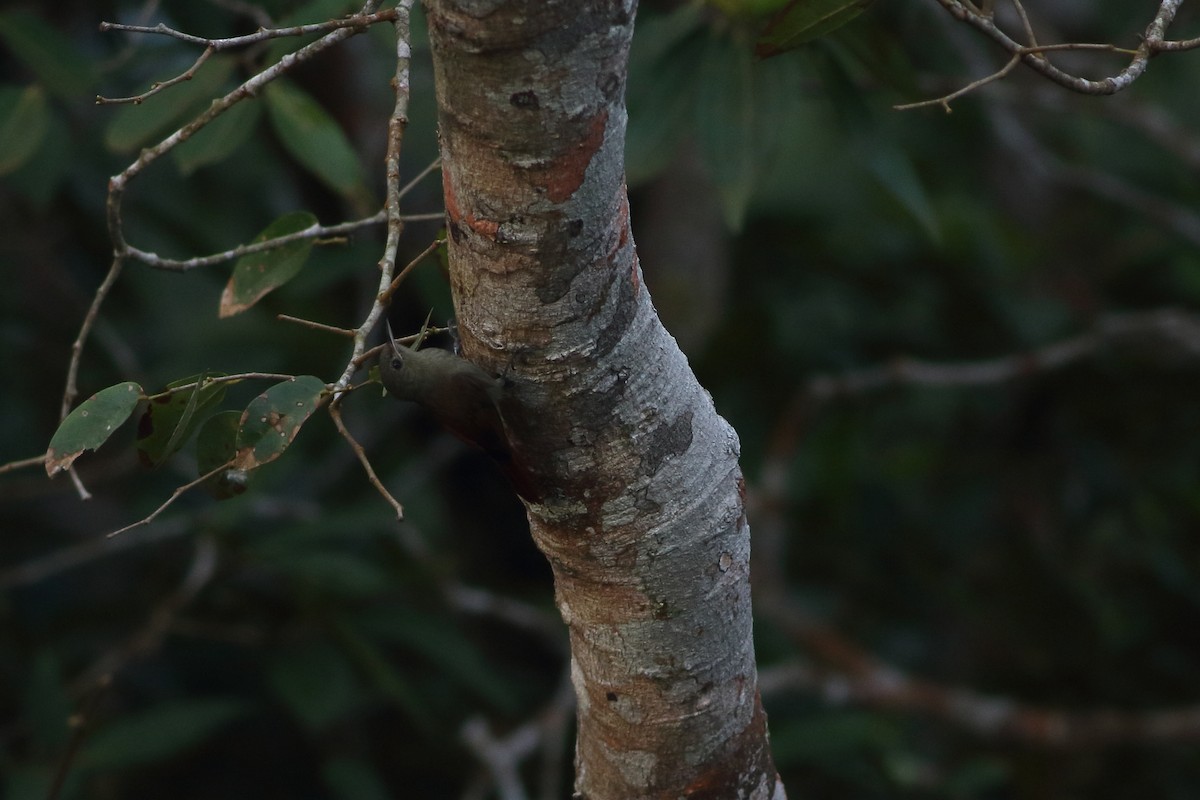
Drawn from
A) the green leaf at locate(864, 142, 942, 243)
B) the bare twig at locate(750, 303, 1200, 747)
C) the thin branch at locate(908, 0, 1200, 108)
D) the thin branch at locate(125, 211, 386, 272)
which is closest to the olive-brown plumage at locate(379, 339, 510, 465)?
the thin branch at locate(125, 211, 386, 272)

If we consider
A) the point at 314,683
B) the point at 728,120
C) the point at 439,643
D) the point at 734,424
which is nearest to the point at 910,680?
the point at 734,424

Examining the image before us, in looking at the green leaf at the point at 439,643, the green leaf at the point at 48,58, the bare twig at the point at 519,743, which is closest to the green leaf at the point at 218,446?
the green leaf at the point at 48,58

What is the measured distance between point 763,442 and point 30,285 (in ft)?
6.00

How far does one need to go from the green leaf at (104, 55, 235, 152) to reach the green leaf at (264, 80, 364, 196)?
0.24ft

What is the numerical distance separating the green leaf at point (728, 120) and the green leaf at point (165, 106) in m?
0.72

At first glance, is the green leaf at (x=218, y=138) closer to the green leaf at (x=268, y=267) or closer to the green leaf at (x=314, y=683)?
the green leaf at (x=268, y=267)

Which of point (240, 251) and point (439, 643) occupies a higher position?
point (240, 251)

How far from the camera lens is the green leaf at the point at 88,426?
97 centimetres

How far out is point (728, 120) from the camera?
5.95ft

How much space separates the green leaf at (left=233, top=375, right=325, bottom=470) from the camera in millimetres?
965

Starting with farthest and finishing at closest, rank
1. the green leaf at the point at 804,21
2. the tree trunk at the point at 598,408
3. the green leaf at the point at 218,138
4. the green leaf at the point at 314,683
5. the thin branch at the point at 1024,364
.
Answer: the thin branch at the point at 1024,364 < the green leaf at the point at 314,683 < the green leaf at the point at 218,138 < the green leaf at the point at 804,21 < the tree trunk at the point at 598,408

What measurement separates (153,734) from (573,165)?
184 centimetres

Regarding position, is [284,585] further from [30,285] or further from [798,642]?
[798,642]

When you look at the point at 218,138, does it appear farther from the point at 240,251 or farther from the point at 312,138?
the point at 240,251
